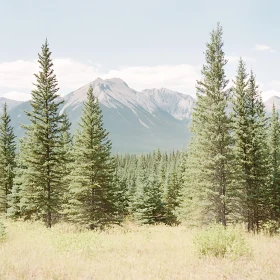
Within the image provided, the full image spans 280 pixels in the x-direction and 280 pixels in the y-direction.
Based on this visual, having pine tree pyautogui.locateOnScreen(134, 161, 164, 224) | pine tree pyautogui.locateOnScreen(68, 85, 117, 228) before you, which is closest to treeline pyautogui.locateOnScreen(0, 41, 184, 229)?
pine tree pyautogui.locateOnScreen(68, 85, 117, 228)

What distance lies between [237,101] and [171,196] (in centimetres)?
2976

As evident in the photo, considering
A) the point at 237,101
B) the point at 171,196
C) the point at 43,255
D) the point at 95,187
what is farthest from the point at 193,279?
the point at 171,196

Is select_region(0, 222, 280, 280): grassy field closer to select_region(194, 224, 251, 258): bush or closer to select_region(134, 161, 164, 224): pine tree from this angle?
select_region(194, 224, 251, 258): bush

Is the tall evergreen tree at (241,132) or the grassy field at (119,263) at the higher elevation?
the tall evergreen tree at (241,132)

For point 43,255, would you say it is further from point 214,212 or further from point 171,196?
point 171,196

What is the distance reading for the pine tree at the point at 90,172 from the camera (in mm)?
22359

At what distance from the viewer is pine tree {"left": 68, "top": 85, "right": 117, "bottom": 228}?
73.4 ft

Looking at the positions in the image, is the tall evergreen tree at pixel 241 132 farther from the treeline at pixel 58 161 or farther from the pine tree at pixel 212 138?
the treeline at pixel 58 161

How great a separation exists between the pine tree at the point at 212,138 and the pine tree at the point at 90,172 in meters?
7.40

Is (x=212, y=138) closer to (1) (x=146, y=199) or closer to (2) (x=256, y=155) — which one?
(2) (x=256, y=155)

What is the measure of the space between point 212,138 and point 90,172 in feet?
33.3

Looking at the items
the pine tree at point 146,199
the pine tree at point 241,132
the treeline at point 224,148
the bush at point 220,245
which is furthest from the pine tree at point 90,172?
the pine tree at point 146,199

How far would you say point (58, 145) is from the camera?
2212cm

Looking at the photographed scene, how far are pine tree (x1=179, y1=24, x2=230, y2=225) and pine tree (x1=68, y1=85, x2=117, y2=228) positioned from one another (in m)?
7.40
